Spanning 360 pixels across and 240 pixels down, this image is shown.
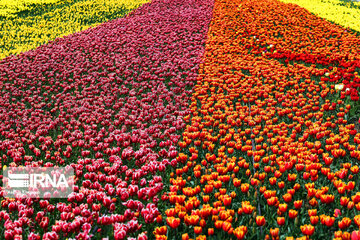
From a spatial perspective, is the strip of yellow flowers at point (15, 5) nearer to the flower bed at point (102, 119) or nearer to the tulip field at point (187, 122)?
the tulip field at point (187, 122)

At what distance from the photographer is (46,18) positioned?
1900 cm

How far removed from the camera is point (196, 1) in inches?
803

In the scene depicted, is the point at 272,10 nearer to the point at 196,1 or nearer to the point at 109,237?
the point at 196,1

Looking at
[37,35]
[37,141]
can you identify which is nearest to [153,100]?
[37,141]

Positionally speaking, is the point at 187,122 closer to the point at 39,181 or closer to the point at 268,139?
the point at 268,139

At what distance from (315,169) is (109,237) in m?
2.78

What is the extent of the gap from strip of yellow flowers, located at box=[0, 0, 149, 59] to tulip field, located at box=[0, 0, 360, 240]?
0.62ft

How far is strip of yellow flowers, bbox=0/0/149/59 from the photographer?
47.5 ft

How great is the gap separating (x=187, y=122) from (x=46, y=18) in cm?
1647

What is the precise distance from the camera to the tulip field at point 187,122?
11.4 feet

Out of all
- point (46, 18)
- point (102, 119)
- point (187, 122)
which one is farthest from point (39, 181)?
point (46, 18)

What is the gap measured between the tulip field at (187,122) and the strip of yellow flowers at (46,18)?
19 cm

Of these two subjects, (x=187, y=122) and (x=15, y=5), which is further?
(x=15, y=5)

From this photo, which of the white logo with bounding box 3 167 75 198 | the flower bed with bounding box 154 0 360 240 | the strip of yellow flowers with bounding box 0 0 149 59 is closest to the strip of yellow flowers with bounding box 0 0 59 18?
the strip of yellow flowers with bounding box 0 0 149 59
